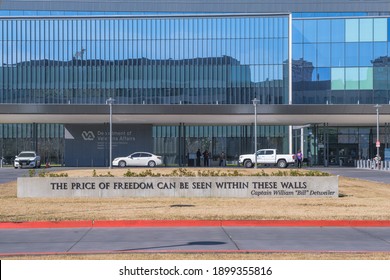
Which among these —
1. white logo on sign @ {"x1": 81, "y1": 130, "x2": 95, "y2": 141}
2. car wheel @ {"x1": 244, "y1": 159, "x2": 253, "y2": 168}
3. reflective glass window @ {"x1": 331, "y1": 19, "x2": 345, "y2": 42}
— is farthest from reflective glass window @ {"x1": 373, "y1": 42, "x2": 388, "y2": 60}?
white logo on sign @ {"x1": 81, "y1": 130, "x2": 95, "y2": 141}

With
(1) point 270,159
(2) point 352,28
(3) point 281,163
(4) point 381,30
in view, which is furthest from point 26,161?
(4) point 381,30

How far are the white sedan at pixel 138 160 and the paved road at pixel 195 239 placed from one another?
127 feet

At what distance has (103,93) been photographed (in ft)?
235

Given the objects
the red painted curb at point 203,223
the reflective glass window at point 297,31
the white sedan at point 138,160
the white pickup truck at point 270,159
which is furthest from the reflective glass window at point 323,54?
the red painted curb at point 203,223

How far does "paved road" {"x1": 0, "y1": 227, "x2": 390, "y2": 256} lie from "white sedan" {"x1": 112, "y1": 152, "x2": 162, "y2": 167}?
38.8 m

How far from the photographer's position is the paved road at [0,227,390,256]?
45.1ft

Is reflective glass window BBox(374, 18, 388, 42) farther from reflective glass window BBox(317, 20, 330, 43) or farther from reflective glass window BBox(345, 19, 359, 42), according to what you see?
reflective glass window BBox(317, 20, 330, 43)

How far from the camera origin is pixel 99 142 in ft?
197

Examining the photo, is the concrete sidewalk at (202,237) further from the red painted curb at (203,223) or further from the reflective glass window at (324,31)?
the reflective glass window at (324,31)

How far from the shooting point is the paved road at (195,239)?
13734mm

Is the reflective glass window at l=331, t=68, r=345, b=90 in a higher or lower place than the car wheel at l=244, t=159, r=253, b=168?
higher

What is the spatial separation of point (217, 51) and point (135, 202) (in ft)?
159

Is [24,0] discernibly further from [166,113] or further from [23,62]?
[166,113]

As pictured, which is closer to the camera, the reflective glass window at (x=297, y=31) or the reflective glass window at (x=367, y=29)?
the reflective glass window at (x=367, y=29)
